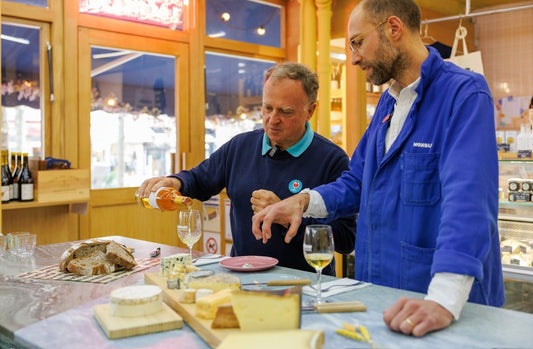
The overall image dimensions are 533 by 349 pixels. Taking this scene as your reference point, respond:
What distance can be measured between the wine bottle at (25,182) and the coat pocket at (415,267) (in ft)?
9.62

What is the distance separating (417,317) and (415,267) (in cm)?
46

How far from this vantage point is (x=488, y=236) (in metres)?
1.30

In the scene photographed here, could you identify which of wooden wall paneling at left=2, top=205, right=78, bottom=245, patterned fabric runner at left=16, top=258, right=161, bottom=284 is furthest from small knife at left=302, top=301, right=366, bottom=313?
wooden wall paneling at left=2, top=205, right=78, bottom=245

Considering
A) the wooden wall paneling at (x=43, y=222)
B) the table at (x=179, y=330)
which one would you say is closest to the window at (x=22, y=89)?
the wooden wall paneling at (x=43, y=222)

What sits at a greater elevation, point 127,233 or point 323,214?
point 323,214

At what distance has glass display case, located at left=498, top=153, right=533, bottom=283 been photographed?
301cm

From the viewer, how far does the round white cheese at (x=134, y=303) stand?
4.27 ft

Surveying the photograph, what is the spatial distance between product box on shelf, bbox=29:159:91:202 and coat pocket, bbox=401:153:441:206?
2.84 meters

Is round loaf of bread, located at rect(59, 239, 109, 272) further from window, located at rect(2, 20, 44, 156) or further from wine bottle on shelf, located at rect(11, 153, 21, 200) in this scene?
window, located at rect(2, 20, 44, 156)

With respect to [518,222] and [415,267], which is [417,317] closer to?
[415,267]

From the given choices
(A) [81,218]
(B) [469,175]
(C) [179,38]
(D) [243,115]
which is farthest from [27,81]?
(B) [469,175]

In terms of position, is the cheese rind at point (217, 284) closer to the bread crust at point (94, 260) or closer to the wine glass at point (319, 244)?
the wine glass at point (319, 244)

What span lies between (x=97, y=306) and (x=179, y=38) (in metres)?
4.13

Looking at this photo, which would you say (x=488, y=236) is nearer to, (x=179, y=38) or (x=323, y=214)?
(x=323, y=214)
